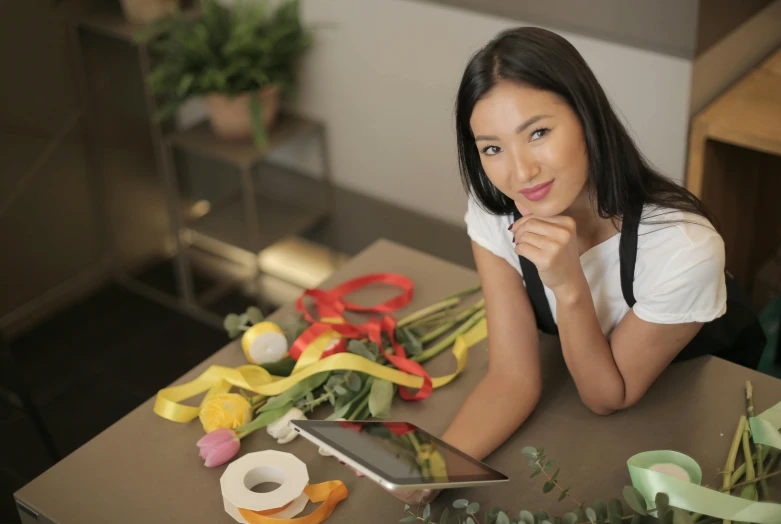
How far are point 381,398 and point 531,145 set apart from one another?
442 millimetres

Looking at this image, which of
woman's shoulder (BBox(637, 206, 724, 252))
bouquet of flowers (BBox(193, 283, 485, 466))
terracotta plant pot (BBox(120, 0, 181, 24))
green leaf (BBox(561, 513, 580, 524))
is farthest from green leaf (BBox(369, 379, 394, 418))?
terracotta plant pot (BBox(120, 0, 181, 24))

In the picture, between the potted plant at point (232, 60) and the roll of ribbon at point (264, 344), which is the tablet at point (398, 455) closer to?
the roll of ribbon at point (264, 344)

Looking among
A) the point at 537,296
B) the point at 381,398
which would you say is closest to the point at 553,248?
the point at 537,296

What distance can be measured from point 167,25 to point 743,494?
86.4 inches

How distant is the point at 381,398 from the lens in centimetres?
141

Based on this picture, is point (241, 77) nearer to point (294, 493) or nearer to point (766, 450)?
point (294, 493)

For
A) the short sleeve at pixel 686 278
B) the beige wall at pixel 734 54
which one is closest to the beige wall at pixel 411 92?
the beige wall at pixel 734 54

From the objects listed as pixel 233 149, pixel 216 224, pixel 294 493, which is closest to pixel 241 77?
pixel 233 149

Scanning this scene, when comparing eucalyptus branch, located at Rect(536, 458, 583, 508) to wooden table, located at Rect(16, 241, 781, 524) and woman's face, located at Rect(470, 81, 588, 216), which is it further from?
woman's face, located at Rect(470, 81, 588, 216)

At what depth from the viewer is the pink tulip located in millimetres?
1332

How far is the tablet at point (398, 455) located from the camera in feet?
3.62

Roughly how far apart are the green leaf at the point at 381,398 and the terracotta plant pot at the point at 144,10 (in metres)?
1.85

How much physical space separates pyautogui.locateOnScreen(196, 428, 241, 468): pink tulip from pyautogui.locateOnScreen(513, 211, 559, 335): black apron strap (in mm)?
535

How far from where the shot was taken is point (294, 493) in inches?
49.4
